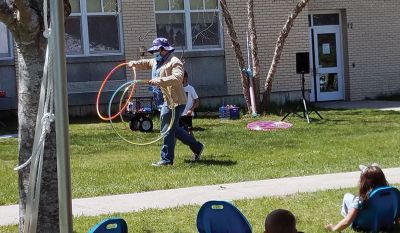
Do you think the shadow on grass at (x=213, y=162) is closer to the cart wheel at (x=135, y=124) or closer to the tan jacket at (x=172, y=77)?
the tan jacket at (x=172, y=77)

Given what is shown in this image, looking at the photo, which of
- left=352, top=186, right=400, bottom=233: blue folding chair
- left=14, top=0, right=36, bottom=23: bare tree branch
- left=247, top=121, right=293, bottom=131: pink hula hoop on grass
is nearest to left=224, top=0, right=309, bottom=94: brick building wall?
left=247, top=121, right=293, bottom=131: pink hula hoop on grass

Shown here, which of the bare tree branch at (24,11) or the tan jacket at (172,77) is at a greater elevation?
the bare tree branch at (24,11)

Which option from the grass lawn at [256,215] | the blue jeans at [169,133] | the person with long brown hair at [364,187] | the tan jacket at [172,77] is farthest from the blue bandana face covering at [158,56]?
the person with long brown hair at [364,187]

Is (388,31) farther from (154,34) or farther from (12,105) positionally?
(12,105)

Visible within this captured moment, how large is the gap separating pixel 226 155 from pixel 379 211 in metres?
5.58

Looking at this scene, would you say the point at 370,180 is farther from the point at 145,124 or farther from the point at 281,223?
the point at 145,124

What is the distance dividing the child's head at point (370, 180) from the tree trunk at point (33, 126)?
2.85m

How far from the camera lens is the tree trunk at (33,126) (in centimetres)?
533

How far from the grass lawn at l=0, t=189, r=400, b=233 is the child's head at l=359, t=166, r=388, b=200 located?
472 millimetres

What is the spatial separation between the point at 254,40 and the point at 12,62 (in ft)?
21.0

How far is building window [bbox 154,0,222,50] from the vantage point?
1983cm

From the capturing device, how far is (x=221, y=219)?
5.76m

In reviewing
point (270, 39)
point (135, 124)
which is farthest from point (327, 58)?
point (135, 124)

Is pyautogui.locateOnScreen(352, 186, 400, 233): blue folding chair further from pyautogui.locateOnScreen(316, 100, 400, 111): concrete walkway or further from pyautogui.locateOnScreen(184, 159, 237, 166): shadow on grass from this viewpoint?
pyautogui.locateOnScreen(316, 100, 400, 111): concrete walkway
